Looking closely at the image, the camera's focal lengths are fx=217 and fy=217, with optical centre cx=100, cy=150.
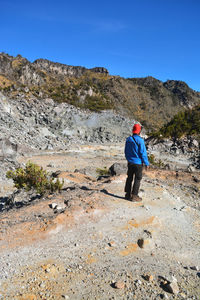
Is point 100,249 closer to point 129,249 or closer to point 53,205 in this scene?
point 129,249

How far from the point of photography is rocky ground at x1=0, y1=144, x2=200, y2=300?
2980 millimetres

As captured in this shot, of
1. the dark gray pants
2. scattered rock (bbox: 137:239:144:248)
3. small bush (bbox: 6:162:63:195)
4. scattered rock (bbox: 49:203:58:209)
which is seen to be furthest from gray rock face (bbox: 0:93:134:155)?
scattered rock (bbox: 137:239:144:248)

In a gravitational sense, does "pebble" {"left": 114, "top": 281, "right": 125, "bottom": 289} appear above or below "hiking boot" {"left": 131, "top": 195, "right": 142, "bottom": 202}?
below

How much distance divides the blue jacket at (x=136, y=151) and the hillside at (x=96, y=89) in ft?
114

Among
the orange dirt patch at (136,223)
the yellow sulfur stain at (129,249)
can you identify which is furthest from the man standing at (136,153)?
the yellow sulfur stain at (129,249)

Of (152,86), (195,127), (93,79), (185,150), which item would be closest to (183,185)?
(185,150)

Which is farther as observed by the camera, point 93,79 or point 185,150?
point 93,79

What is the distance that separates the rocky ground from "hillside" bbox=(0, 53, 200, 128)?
3511cm

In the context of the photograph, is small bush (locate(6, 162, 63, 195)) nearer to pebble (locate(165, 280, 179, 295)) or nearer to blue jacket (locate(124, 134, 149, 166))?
blue jacket (locate(124, 134, 149, 166))

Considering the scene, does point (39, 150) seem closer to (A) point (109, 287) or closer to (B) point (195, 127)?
(B) point (195, 127)

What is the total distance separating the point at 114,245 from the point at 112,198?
1924 millimetres

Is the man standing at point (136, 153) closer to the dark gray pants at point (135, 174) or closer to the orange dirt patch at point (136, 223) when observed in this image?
the dark gray pants at point (135, 174)

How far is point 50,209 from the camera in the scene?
5211 mm

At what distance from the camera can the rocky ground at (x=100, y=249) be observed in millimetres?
2980
